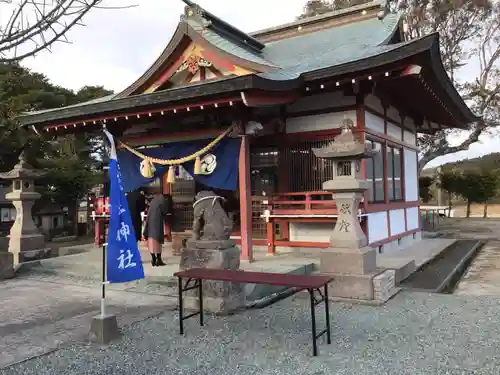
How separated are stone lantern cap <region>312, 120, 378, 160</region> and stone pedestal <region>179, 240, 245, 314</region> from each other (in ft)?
7.19

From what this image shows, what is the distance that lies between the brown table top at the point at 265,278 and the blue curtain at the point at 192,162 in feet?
11.0

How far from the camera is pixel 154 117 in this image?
979 centimetres

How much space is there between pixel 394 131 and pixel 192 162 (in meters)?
5.56

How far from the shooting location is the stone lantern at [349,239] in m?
6.64

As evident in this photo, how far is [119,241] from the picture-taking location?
4.80 m

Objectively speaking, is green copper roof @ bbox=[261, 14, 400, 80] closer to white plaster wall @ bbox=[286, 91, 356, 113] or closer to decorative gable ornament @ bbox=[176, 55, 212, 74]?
white plaster wall @ bbox=[286, 91, 356, 113]

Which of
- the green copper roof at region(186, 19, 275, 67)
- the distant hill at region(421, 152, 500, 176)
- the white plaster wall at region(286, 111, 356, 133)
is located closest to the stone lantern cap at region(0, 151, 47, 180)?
the green copper roof at region(186, 19, 275, 67)

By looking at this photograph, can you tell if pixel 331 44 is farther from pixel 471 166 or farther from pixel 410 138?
pixel 471 166

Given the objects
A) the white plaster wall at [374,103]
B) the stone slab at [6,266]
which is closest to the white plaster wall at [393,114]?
the white plaster wall at [374,103]

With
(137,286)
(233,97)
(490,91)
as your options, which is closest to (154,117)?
(233,97)

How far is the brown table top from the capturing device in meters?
4.45

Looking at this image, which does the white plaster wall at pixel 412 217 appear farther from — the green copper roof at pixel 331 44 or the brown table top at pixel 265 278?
the brown table top at pixel 265 278

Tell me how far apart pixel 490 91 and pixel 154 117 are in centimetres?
1752

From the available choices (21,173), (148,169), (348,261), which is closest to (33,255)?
(21,173)
